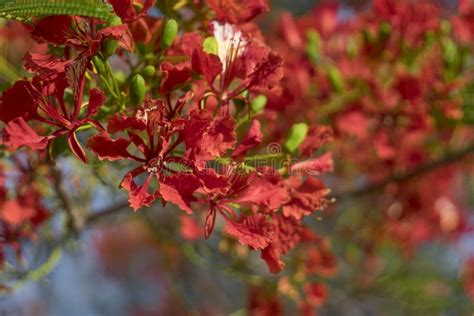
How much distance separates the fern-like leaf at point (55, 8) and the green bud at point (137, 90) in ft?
0.31

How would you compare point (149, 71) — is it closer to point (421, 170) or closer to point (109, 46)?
point (109, 46)

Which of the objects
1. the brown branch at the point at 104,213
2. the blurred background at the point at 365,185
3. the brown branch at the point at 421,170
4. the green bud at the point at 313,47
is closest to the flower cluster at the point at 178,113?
the blurred background at the point at 365,185

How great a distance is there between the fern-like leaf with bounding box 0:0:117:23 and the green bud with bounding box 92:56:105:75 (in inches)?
3.2

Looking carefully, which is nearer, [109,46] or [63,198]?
[109,46]

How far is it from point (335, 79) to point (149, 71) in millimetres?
793

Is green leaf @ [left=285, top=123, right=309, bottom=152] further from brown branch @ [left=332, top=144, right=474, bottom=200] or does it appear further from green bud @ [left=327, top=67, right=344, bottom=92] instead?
brown branch @ [left=332, top=144, right=474, bottom=200]

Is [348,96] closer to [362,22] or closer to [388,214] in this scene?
[362,22]

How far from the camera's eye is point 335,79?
5.17ft

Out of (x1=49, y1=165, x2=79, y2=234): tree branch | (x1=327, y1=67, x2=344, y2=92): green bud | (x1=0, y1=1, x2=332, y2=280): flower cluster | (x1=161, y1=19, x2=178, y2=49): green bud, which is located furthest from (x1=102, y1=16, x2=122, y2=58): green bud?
(x1=327, y1=67, x2=344, y2=92): green bud

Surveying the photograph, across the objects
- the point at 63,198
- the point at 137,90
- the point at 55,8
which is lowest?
the point at 63,198

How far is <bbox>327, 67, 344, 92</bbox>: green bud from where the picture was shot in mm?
1571

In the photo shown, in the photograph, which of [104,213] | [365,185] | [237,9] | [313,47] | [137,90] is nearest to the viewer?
[137,90]

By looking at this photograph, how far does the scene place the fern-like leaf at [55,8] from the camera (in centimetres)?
72

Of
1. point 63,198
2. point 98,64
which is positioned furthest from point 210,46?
point 63,198
